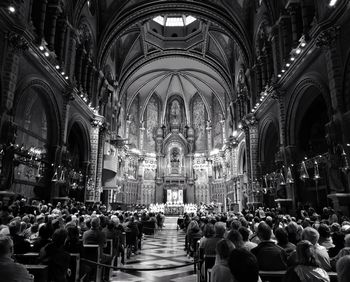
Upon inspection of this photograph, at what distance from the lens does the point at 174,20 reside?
3316 centimetres

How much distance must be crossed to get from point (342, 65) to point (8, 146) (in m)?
12.0

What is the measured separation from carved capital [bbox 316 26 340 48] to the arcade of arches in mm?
36

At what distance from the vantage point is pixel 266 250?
4086 millimetres

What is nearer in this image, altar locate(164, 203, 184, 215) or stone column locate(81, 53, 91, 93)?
stone column locate(81, 53, 91, 93)

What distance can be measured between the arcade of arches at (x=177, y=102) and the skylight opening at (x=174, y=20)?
151 mm

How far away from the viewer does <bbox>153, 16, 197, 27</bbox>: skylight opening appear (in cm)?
3222

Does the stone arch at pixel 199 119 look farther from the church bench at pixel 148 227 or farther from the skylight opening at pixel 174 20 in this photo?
the church bench at pixel 148 227

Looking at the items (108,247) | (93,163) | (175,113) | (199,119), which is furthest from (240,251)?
(175,113)

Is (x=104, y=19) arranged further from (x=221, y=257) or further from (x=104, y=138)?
(x=221, y=257)

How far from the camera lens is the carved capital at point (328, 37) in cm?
1067

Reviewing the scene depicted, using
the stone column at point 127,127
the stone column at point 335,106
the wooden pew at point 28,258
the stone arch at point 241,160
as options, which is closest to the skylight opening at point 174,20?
the stone column at point 127,127

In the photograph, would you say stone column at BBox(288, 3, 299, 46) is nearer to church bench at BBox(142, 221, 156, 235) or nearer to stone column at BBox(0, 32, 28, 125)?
stone column at BBox(0, 32, 28, 125)

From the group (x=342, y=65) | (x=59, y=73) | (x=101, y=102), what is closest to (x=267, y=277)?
(x=342, y=65)

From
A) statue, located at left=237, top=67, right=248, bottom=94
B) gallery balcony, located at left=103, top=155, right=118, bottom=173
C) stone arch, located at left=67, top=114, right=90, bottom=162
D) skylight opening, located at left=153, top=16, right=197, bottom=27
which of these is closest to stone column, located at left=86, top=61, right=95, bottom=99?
stone arch, located at left=67, top=114, right=90, bottom=162
